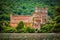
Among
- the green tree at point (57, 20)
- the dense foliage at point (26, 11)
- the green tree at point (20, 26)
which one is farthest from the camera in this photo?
the green tree at point (57, 20)

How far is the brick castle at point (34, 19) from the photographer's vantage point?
13657 millimetres

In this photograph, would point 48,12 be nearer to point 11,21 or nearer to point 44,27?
point 44,27

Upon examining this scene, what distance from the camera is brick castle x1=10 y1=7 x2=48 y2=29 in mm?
13657

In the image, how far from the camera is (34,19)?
46.0 ft

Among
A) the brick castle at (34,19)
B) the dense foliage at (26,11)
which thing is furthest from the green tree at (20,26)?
the brick castle at (34,19)

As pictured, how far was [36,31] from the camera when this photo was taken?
1386 centimetres

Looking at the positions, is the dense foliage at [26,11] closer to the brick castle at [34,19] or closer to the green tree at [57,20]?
the green tree at [57,20]

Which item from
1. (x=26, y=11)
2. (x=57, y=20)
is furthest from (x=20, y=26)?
(x=57, y=20)

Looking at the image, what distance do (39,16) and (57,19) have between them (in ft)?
3.69

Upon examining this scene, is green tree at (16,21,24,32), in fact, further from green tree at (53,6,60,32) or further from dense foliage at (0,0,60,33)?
green tree at (53,6,60,32)

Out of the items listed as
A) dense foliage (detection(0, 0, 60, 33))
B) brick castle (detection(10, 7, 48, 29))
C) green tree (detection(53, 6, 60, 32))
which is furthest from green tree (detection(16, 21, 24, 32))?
green tree (detection(53, 6, 60, 32))

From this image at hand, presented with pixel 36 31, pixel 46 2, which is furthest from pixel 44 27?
pixel 46 2

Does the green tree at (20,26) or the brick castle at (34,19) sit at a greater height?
the brick castle at (34,19)

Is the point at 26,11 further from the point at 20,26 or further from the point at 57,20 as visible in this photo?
the point at 57,20
